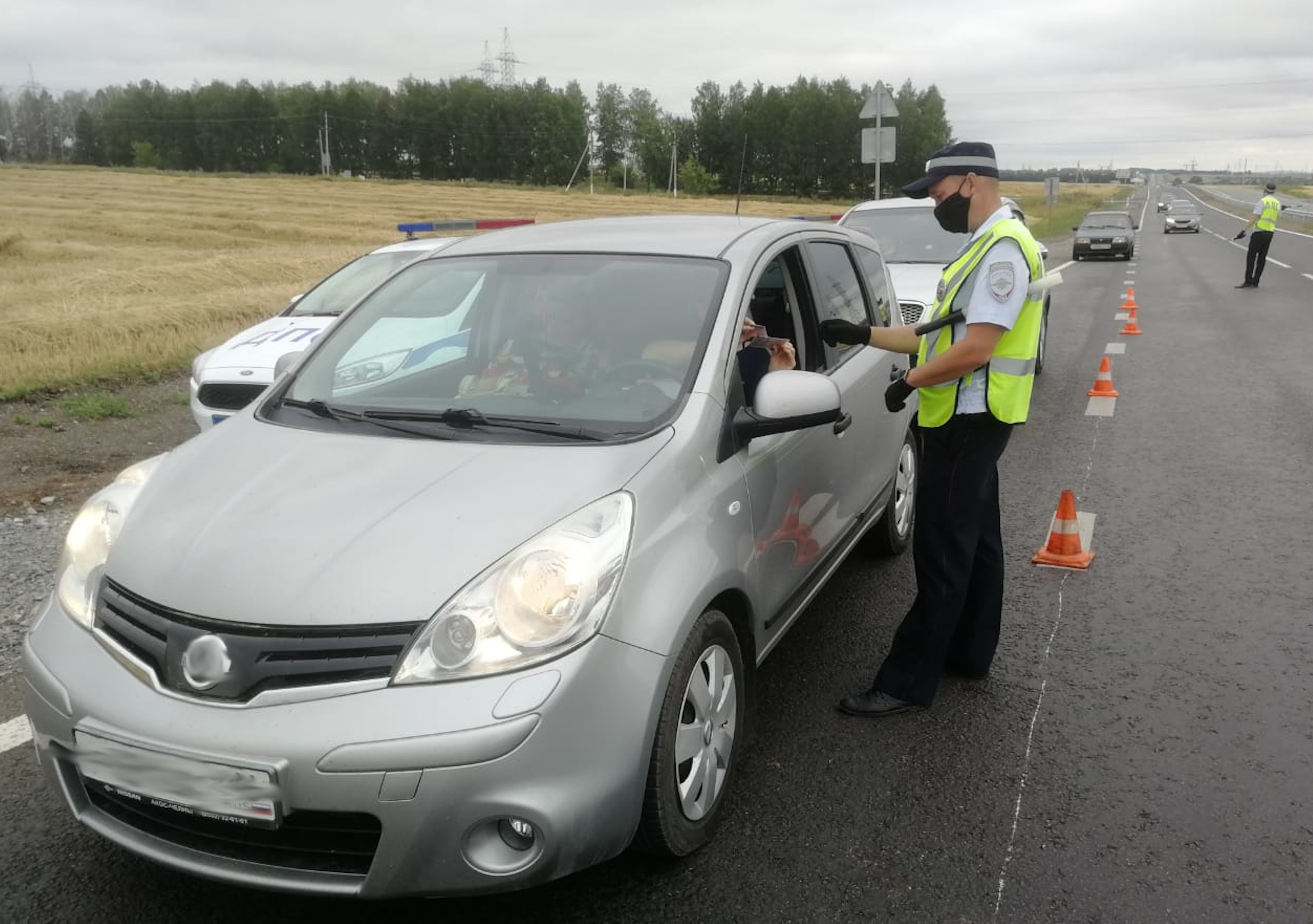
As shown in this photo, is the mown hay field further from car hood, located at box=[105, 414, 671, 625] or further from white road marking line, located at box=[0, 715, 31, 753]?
white road marking line, located at box=[0, 715, 31, 753]

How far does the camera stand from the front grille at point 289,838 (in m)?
2.31

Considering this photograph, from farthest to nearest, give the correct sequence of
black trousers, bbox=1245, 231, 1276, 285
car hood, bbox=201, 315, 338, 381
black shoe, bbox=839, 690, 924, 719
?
black trousers, bbox=1245, 231, 1276, 285 → car hood, bbox=201, 315, 338, 381 → black shoe, bbox=839, 690, 924, 719

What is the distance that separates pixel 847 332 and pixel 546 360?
1.12 m

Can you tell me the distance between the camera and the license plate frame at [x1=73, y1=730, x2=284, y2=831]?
2275 mm

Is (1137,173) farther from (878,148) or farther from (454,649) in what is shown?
(454,649)

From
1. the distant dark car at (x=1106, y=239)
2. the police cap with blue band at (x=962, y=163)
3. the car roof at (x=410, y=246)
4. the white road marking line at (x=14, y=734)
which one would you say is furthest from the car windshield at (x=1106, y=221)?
the white road marking line at (x=14, y=734)

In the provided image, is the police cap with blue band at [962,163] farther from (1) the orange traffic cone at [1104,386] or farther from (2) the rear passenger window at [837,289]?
(1) the orange traffic cone at [1104,386]

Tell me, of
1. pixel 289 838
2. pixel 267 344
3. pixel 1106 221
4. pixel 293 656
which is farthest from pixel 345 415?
pixel 1106 221

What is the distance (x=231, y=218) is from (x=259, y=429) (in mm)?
37475

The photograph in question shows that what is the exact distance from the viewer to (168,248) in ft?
89.6

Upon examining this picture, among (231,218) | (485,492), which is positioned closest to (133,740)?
(485,492)

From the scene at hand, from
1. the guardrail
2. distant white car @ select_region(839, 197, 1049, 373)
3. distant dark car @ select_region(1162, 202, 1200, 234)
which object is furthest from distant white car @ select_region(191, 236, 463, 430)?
the guardrail

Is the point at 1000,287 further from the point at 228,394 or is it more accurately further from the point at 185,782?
the point at 228,394

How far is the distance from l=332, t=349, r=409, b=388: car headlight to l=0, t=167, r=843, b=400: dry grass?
708cm
